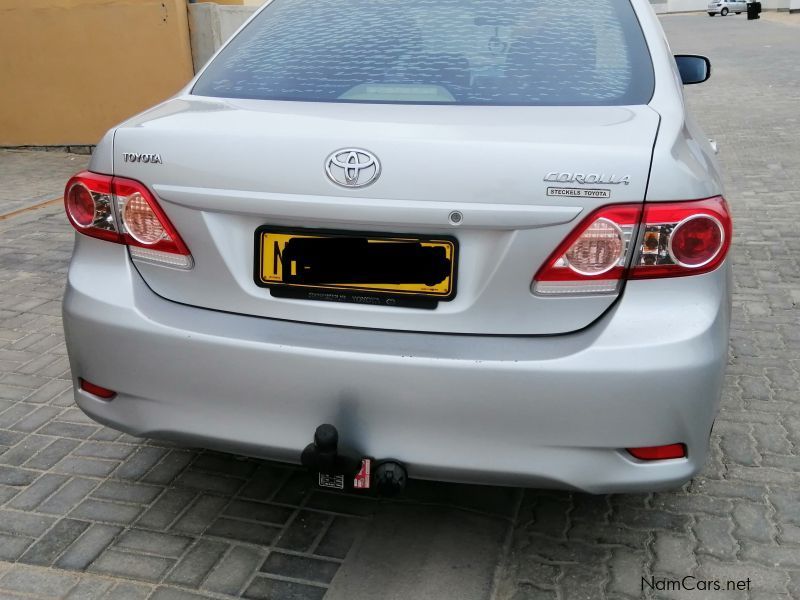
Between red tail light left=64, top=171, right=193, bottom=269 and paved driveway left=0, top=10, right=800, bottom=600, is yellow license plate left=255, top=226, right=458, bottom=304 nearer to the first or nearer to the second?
red tail light left=64, top=171, right=193, bottom=269

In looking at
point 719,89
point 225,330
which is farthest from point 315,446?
point 719,89

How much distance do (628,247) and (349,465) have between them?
867 mm

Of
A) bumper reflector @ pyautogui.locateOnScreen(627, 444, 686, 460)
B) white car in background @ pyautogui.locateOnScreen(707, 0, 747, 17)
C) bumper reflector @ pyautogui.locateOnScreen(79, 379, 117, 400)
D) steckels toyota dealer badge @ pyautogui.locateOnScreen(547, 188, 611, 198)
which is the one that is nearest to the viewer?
steckels toyota dealer badge @ pyautogui.locateOnScreen(547, 188, 611, 198)

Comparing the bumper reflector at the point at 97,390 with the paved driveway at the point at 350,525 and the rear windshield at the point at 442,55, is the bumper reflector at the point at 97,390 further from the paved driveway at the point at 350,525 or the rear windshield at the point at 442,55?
the rear windshield at the point at 442,55

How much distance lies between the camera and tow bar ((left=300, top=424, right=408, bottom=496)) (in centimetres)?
237

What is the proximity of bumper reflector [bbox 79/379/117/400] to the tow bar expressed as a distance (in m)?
0.62

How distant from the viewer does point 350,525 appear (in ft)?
9.77

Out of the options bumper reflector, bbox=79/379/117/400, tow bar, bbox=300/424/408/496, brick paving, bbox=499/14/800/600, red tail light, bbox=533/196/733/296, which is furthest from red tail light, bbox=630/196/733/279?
bumper reflector, bbox=79/379/117/400

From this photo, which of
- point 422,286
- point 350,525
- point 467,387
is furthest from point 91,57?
point 467,387

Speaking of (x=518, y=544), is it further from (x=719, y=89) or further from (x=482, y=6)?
(x=719, y=89)

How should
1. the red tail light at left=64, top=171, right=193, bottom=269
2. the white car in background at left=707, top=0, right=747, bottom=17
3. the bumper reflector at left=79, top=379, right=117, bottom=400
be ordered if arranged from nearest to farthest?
the red tail light at left=64, top=171, right=193, bottom=269 < the bumper reflector at left=79, top=379, right=117, bottom=400 < the white car in background at left=707, top=0, right=747, bottom=17

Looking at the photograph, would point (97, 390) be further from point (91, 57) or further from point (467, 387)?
point (91, 57)

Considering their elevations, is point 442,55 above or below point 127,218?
above

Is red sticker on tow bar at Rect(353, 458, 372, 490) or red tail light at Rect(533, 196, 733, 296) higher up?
red tail light at Rect(533, 196, 733, 296)
